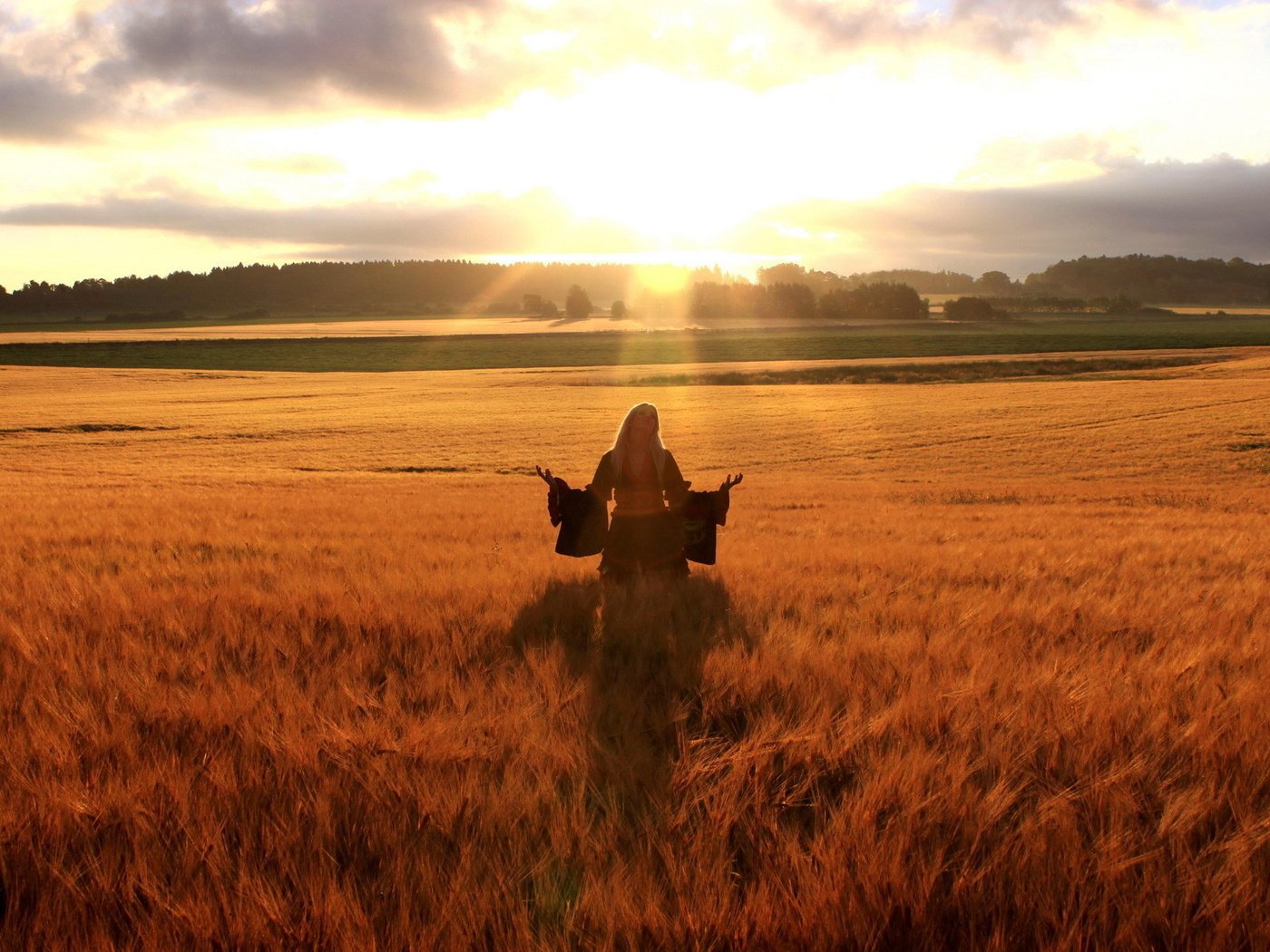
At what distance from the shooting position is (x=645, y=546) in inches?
256

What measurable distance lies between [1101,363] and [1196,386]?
49.8 feet

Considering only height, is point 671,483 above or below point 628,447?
below

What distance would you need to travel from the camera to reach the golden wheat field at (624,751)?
6.11 feet

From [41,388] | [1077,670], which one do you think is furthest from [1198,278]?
[1077,670]

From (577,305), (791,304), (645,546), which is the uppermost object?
(577,305)

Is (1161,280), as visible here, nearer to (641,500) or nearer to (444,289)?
(444,289)

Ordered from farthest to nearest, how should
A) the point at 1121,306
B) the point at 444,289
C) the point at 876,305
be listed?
the point at 444,289, the point at 1121,306, the point at 876,305

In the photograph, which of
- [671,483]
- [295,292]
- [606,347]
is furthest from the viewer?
[295,292]

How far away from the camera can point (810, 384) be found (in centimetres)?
5197

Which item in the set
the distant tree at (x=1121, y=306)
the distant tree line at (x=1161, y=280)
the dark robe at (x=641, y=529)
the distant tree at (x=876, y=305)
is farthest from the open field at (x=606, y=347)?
the distant tree line at (x=1161, y=280)

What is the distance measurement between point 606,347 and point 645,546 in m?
71.2

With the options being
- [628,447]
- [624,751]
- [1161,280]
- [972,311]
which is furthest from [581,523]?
[1161,280]

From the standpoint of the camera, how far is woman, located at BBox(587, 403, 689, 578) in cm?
648

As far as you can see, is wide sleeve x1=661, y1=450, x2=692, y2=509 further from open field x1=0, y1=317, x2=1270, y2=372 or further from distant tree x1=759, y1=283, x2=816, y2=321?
distant tree x1=759, y1=283, x2=816, y2=321
